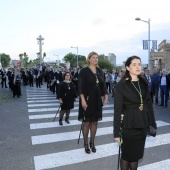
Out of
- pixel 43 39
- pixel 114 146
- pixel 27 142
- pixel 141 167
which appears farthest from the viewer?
pixel 43 39

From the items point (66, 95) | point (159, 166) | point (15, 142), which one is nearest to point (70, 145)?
point (15, 142)

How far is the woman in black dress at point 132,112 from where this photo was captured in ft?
11.1

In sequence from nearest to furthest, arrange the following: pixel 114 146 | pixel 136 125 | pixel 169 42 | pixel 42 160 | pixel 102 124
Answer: pixel 136 125 → pixel 42 160 → pixel 114 146 → pixel 102 124 → pixel 169 42

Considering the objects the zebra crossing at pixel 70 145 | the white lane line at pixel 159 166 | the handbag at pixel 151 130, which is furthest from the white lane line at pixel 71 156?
the handbag at pixel 151 130

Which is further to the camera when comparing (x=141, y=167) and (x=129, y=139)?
(x=141, y=167)

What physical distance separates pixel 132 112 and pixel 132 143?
0.41m

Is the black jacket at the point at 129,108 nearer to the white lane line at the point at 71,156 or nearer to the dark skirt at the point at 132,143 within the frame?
the dark skirt at the point at 132,143

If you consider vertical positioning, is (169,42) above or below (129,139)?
above

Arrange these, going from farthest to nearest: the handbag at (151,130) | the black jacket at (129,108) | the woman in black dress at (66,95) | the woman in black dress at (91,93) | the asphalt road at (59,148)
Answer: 1. the woman in black dress at (66,95)
2. the woman in black dress at (91,93)
3. the asphalt road at (59,148)
4. the handbag at (151,130)
5. the black jacket at (129,108)

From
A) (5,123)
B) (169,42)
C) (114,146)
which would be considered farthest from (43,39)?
(114,146)

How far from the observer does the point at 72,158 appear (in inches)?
207

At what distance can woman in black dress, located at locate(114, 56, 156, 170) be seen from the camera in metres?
3.39

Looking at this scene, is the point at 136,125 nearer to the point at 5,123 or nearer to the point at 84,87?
the point at 84,87

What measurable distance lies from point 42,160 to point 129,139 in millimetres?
2396
